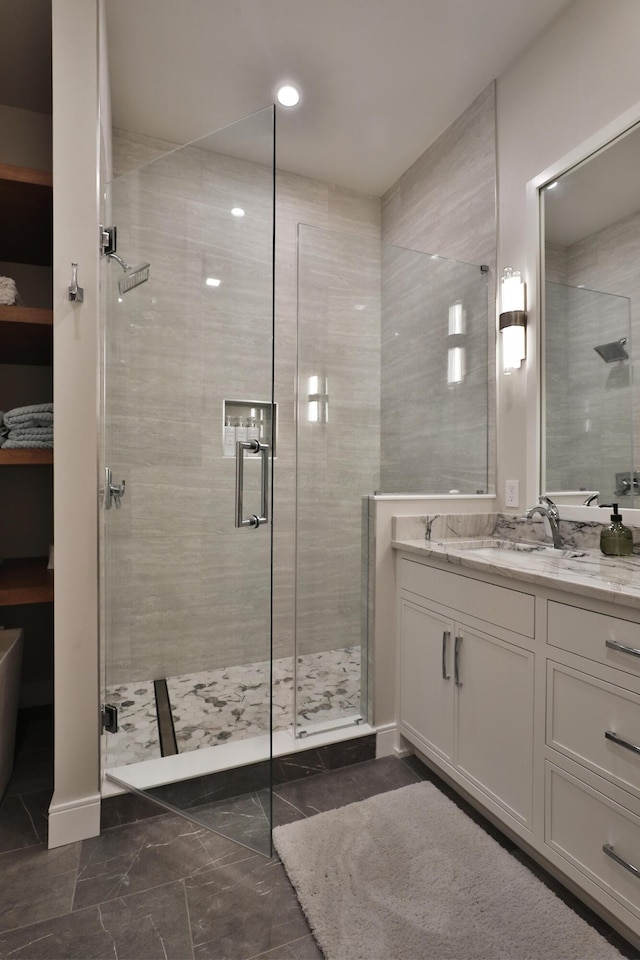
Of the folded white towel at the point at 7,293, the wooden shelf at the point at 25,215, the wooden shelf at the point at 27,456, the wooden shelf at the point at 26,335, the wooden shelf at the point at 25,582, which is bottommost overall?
the wooden shelf at the point at 25,582

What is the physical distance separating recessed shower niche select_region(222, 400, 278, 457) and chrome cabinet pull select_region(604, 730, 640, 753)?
1137 mm

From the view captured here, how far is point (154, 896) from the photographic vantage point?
1.36 metres

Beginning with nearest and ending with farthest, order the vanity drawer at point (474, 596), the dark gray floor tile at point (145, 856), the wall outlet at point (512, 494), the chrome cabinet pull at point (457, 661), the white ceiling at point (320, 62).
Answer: the dark gray floor tile at point (145, 856) → the vanity drawer at point (474, 596) → the chrome cabinet pull at point (457, 661) → the white ceiling at point (320, 62) → the wall outlet at point (512, 494)

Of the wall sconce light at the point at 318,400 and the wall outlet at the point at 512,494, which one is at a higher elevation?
the wall sconce light at the point at 318,400

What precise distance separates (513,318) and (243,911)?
7.44 ft

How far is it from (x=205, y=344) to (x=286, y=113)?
175 centimetres

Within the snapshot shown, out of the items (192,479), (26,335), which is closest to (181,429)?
(192,479)

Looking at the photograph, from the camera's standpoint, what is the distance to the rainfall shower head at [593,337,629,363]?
1.84 meters

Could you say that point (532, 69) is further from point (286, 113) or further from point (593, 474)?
point (593, 474)

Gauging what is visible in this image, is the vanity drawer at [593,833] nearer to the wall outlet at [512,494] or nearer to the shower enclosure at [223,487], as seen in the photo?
the shower enclosure at [223,487]

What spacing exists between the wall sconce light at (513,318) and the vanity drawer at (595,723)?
1.35 metres

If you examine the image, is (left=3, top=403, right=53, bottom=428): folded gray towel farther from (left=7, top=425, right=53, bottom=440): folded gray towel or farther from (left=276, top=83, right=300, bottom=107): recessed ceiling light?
(left=276, top=83, right=300, bottom=107): recessed ceiling light

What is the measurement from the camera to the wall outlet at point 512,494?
2.24 metres

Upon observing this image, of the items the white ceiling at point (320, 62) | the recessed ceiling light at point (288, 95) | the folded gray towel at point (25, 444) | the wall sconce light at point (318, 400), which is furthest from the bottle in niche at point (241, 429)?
the recessed ceiling light at point (288, 95)
